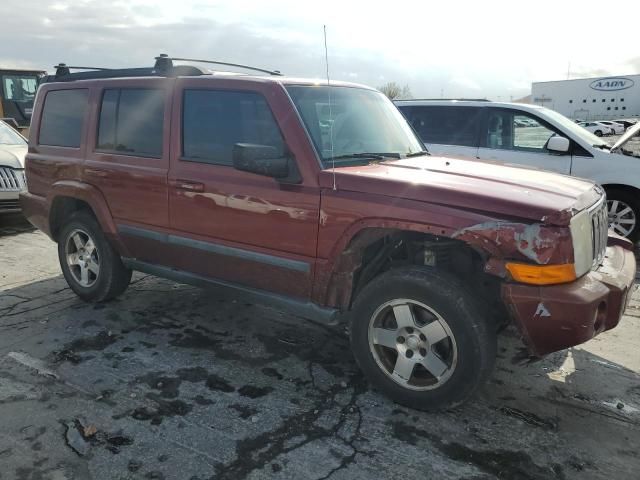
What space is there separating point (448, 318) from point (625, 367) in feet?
5.71

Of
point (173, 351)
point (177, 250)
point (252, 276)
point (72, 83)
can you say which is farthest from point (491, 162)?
point (72, 83)

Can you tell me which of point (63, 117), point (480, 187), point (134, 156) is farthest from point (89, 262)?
point (480, 187)

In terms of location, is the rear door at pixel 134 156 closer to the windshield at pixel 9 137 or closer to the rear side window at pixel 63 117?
the rear side window at pixel 63 117

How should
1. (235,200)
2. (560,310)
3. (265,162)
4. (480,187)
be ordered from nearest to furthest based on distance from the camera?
(560,310)
(480,187)
(265,162)
(235,200)

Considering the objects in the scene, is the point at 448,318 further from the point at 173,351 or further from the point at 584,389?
the point at 173,351

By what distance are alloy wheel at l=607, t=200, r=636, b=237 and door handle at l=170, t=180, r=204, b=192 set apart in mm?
5236

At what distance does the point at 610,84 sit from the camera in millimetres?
61750

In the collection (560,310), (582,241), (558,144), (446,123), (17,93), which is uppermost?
(17,93)

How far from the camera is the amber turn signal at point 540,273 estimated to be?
271 cm

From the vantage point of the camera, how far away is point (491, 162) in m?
4.04

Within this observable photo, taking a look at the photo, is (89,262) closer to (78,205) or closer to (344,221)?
(78,205)

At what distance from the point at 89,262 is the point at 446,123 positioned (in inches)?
195

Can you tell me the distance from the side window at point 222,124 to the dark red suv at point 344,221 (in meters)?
0.01

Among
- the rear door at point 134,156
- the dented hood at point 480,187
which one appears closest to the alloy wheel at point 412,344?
the dented hood at point 480,187
